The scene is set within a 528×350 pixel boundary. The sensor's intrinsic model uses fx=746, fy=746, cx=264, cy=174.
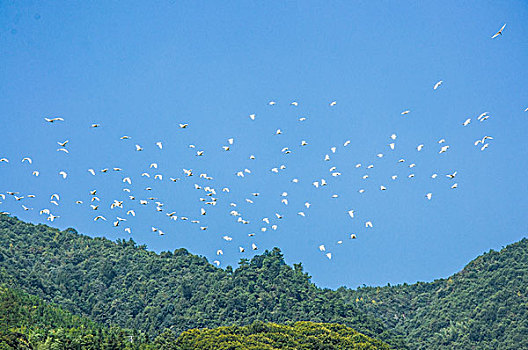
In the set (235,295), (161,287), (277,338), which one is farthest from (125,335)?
(161,287)

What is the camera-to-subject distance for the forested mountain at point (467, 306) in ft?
267

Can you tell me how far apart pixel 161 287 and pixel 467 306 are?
3626 centimetres

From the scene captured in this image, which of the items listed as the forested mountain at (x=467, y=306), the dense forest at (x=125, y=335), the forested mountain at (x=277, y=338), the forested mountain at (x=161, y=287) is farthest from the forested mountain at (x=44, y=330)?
the forested mountain at (x=467, y=306)

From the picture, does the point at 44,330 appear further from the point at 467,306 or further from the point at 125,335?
the point at 467,306

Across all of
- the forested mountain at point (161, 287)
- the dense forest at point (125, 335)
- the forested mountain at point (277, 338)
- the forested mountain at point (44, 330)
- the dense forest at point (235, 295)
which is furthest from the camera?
the forested mountain at point (161, 287)

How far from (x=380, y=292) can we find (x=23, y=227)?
165ft

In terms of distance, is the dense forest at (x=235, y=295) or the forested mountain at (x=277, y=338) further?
the dense forest at (x=235, y=295)

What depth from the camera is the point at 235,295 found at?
81875 millimetres

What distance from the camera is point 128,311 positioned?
8294 cm

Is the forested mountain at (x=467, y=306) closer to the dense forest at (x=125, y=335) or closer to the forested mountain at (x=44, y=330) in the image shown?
the dense forest at (x=125, y=335)

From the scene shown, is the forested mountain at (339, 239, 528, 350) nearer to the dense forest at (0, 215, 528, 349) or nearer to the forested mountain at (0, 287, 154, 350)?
the dense forest at (0, 215, 528, 349)

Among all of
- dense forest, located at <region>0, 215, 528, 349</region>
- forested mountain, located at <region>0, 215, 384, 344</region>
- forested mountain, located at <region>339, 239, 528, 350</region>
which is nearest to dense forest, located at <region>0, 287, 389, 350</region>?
dense forest, located at <region>0, 215, 528, 349</region>

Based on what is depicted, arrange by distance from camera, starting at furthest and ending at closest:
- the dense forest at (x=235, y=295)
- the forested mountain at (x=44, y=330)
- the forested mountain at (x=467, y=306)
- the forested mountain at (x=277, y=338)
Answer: the forested mountain at (x=467, y=306)
the dense forest at (x=235, y=295)
the forested mountain at (x=277, y=338)
the forested mountain at (x=44, y=330)

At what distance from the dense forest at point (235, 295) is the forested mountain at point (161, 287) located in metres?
0.12
